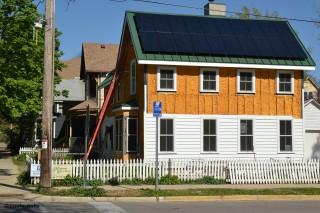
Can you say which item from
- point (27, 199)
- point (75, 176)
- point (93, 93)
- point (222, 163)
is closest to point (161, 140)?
point (222, 163)

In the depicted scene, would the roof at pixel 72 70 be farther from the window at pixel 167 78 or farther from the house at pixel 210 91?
the window at pixel 167 78

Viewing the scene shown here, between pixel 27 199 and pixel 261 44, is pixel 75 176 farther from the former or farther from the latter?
pixel 261 44

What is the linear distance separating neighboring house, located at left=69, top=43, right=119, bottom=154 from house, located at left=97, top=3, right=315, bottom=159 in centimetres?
1477

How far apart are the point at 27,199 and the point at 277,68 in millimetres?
14664

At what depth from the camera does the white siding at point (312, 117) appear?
32.1 m

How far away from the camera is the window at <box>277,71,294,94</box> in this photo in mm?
27656

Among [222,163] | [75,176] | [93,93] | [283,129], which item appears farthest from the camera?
[93,93]

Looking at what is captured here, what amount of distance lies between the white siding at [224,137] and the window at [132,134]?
1.52m

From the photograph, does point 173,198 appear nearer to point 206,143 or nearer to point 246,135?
point 206,143

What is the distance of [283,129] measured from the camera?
27406mm

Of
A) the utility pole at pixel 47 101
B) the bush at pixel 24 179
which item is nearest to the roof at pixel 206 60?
the utility pole at pixel 47 101

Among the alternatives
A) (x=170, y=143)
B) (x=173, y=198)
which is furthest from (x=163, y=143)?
(x=173, y=198)

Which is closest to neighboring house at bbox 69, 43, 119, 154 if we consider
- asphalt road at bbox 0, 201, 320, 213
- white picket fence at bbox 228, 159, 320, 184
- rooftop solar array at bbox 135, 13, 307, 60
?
rooftop solar array at bbox 135, 13, 307, 60

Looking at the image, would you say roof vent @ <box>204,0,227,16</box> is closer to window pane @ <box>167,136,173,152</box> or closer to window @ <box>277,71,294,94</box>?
window @ <box>277,71,294,94</box>
